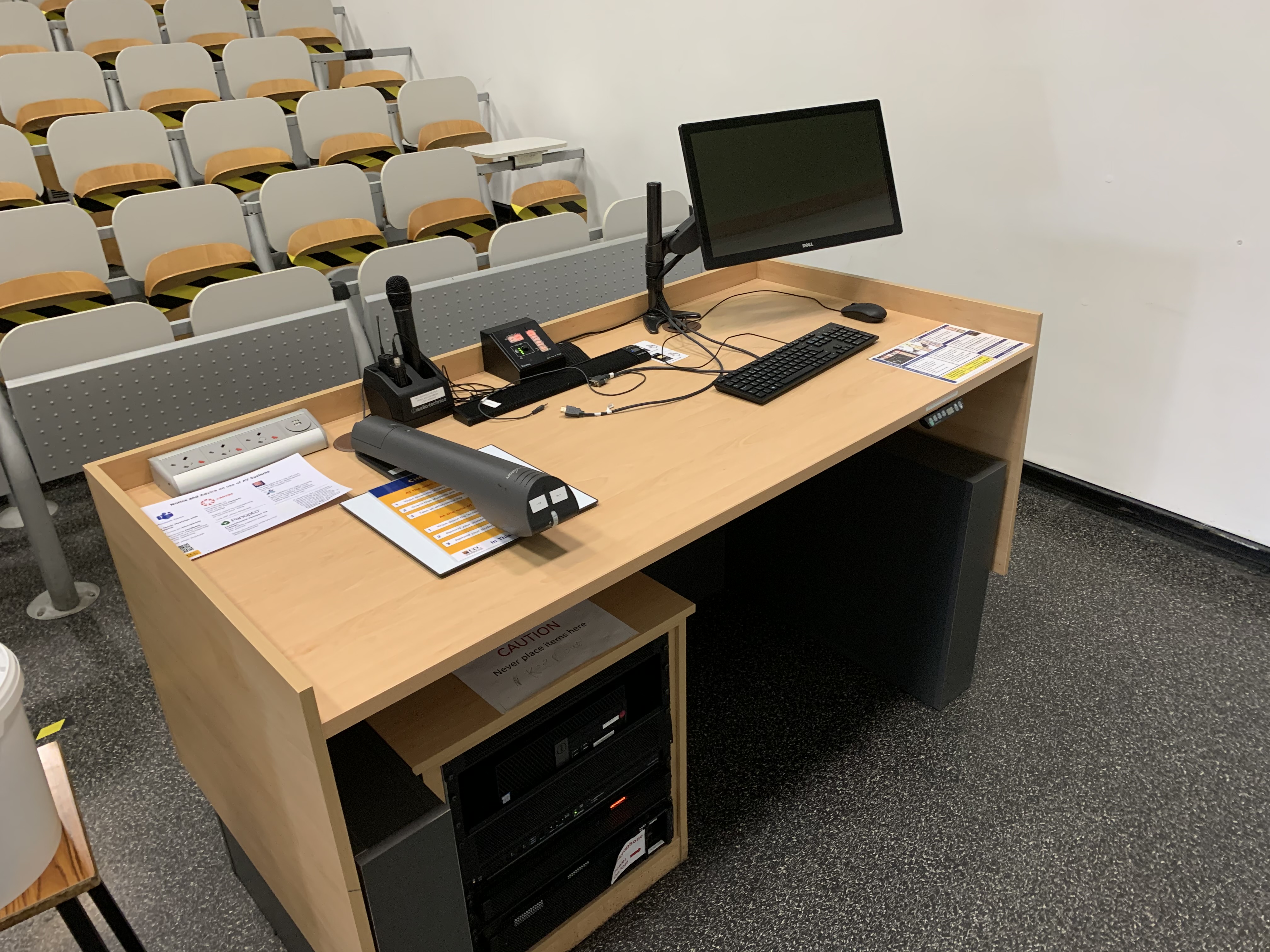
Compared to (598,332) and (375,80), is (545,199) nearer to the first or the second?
(375,80)

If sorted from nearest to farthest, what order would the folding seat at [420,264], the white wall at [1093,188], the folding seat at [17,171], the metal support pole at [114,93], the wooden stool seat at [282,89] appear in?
the white wall at [1093,188] → the folding seat at [420,264] → the folding seat at [17,171] → the metal support pole at [114,93] → the wooden stool seat at [282,89]

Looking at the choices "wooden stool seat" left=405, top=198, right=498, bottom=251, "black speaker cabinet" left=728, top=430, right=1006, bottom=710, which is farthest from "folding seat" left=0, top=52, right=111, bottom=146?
"black speaker cabinet" left=728, top=430, right=1006, bottom=710

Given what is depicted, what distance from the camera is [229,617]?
1023 mm

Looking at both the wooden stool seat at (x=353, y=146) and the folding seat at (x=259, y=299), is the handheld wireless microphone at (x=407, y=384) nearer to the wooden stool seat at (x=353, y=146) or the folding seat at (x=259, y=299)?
the folding seat at (x=259, y=299)

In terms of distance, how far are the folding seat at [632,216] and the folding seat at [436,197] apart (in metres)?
0.59

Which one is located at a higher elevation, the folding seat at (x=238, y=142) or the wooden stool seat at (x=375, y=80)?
the wooden stool seat at (x=375, y=80)

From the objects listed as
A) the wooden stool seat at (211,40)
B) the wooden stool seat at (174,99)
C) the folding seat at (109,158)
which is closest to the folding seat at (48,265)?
the folding seat at (109,158)

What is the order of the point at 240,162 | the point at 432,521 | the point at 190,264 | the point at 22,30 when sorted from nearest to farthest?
the point at 432,521
the point at 190,264
the point at 240,162
the point at 22,30

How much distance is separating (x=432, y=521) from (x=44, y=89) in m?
3.64

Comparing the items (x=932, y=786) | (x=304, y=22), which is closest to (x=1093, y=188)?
(x=932, y=786)

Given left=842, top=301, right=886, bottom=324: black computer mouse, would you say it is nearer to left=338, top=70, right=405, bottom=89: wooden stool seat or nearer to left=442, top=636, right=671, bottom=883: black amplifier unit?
left=442, top=636, right=671, bottom=883: black amplifier unit

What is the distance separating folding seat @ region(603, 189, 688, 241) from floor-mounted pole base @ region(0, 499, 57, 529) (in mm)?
1983

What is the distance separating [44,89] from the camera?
3.76m

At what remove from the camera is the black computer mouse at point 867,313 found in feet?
6.77
